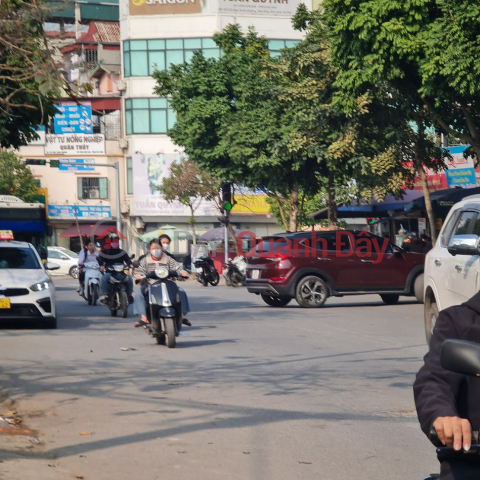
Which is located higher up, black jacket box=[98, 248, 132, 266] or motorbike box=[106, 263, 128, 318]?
black jacket box=[98, 248, 132, 266]

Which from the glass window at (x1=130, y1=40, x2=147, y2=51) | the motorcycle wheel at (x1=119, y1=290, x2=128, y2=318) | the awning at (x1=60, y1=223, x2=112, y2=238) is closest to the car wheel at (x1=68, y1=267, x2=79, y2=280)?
the awning at (x1=60, y1=223, x2=112, y2=238)

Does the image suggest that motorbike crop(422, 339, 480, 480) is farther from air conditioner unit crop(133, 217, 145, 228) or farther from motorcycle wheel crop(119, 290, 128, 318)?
air conditioner unit crop(133, 217, 145, 228)

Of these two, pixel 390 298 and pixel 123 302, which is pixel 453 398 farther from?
pixel 390 298

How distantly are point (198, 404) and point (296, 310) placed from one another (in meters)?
12.2

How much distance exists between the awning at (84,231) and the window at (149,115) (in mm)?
7215

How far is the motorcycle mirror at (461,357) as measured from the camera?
106 inches

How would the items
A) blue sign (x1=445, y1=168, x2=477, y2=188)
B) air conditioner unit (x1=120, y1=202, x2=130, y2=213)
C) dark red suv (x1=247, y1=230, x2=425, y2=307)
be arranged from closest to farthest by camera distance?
dark red suv (x1=247, y1=230, x2=425, y2=307)
blue sign (x1=445, y1=168, x2=477, y2=188)
air conditioner unit (x1=120, y1=202, x2=130, y2=213)

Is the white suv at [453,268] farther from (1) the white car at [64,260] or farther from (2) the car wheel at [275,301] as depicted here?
(1) the white car at [64,260]

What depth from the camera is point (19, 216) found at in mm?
30375

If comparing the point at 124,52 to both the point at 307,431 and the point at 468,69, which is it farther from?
the point at 307,431

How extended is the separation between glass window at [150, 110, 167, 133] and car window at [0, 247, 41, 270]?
41.6m

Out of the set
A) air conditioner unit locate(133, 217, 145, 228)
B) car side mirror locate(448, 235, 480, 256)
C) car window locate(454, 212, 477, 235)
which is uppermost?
air conditioner unit locate(133, 217, 145, 228)

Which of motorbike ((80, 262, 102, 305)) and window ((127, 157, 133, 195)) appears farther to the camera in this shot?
window ((127, 157, 133, 195))

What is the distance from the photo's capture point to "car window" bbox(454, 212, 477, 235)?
9.80 m
